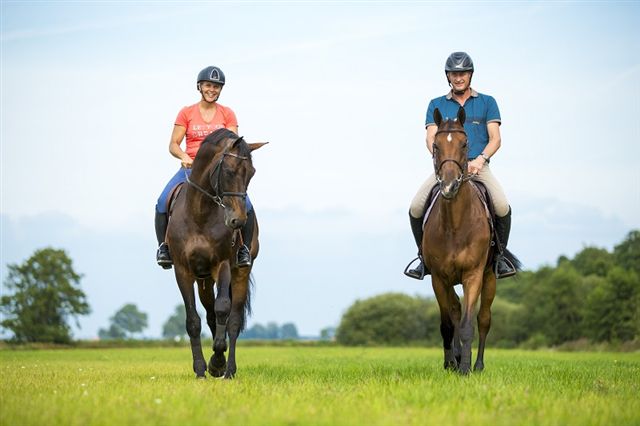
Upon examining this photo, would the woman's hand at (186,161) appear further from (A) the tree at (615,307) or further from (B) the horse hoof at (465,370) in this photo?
(A) the tree at (615,307)

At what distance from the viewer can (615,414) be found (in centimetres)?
656

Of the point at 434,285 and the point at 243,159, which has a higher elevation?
the point at 243,159

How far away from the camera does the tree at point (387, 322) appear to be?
83175 millimetres

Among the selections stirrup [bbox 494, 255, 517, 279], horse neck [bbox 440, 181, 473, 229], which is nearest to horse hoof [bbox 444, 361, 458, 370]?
stirrup [bbox 494, 255, 517, 279]

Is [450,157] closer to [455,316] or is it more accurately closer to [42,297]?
[455,316]

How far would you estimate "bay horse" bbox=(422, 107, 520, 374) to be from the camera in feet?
34.0

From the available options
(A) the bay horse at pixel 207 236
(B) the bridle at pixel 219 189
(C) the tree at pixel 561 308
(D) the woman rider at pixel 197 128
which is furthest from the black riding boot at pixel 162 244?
(C) the tree at pixel 561 308

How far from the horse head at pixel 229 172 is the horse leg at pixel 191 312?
3.72ft

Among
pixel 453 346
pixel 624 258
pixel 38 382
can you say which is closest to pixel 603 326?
pixel 624 258

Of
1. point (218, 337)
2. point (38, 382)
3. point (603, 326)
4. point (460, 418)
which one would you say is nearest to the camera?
point (460, 418)

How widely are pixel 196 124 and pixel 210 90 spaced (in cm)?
56

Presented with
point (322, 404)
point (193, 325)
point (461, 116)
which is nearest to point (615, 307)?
point (461, 116)

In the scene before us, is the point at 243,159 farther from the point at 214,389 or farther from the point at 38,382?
the point at 38,382

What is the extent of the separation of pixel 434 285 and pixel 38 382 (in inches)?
224
